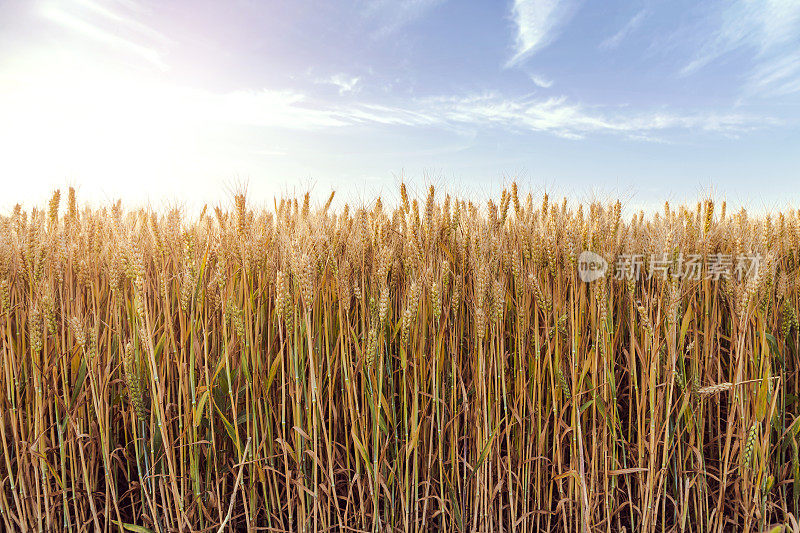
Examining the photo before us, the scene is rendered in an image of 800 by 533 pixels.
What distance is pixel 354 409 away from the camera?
185 centimetres

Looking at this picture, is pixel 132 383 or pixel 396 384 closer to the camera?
pixel 132 383

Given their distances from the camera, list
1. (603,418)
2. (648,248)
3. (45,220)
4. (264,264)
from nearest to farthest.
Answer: (603,418), (264,264), (648,248), (45,220)

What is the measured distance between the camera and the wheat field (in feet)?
5.87

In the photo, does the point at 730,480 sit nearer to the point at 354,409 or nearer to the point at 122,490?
the point at 354,409

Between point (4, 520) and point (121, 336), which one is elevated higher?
point (121, 336)

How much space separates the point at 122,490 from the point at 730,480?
2.71 meters

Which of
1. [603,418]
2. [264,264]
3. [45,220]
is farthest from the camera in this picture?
[45,220]

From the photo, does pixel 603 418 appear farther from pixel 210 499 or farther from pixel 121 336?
pixel 121 336

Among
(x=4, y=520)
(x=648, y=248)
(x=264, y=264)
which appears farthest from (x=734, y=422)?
(x=4, y=520)

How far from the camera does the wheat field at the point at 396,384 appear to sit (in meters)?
1.79

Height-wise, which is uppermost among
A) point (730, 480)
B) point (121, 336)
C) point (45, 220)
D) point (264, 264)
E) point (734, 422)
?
point (45, 220)

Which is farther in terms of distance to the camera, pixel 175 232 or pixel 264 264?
pixel 175 232

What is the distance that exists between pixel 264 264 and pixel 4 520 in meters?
1.49

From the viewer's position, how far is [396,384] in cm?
205
